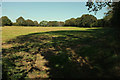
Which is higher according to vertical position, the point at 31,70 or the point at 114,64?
the point at 114,64

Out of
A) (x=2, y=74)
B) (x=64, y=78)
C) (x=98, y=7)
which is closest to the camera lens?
(x=64, y=78)

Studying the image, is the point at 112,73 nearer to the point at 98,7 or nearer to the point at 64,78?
the point at 64,78

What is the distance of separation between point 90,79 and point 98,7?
6.78m

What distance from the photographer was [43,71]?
4074 millimetres

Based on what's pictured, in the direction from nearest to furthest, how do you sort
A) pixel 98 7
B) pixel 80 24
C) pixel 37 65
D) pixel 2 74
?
pixel 2 74
pixel 37 65
pixel 98 7
pixel 80 24

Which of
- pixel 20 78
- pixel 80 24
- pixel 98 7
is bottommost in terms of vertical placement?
pixel 20 78

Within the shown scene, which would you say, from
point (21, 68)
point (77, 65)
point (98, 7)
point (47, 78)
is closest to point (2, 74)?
A: point (21, 68)

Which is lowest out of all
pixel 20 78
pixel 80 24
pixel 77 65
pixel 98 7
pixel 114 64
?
pixel 20 78

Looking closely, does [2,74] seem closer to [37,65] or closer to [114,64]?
[37,65]

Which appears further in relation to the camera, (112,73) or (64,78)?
(64,78)

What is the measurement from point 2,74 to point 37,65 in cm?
159

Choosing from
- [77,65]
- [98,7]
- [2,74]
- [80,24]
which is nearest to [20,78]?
[2,74]

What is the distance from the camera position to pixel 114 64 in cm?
336

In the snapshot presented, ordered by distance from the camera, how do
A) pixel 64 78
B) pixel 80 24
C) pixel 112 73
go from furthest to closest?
1. pixel 80 24
2. pixel 64 78
3. pixel 112 73
